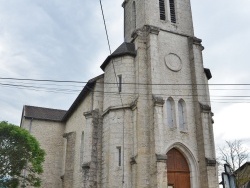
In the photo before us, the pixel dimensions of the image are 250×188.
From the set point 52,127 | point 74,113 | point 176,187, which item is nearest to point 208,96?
point 176,187

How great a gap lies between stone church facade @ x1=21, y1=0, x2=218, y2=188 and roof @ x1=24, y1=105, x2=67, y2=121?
32.5ft

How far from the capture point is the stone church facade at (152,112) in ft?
59.6

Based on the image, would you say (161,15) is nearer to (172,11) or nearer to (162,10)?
(162,10)

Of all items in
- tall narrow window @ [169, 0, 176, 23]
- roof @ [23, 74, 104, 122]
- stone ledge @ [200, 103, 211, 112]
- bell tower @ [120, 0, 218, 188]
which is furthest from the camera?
roof @ [23, 74, 104, 122]

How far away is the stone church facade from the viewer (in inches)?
715

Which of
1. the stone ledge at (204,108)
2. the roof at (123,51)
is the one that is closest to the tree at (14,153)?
the roof at (123,51)

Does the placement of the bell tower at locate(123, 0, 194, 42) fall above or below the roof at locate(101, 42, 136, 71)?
above

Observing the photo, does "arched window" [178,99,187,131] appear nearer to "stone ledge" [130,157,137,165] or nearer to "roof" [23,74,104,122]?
"stone ledge" [130,157,137,165]

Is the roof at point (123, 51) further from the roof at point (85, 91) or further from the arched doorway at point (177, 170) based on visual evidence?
the arched doorway at point (177, 170)

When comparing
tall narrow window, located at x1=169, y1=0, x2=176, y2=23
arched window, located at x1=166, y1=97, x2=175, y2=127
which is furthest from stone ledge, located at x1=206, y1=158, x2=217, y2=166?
tall narrow window, located at x1=169, y1=0, x2=176, y2=23

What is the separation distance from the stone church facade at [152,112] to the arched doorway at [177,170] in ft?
0.19

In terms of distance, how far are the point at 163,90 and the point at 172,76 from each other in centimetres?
156

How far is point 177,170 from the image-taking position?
1898cm

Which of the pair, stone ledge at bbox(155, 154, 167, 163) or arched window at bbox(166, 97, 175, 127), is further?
arched window at bbox(166, 97, 175, 127)
